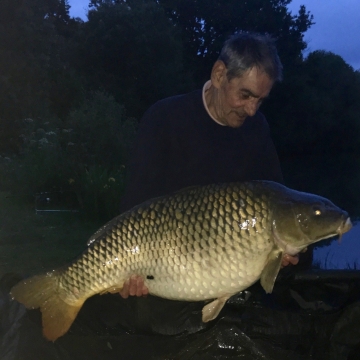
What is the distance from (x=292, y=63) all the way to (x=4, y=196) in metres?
12.7

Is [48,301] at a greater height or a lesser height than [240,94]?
lesser

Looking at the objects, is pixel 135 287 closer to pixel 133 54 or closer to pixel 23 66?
pixel 23 66

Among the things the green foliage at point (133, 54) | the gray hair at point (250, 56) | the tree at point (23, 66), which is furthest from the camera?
the green foliage at point (133, 54)

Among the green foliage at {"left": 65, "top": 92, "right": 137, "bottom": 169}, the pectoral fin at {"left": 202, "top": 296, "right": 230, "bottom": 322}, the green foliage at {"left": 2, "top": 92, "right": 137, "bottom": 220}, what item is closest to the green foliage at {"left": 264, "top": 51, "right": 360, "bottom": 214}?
the green foliage at {"left": 65, "top": 92, "right": 137, "bottom": 169}

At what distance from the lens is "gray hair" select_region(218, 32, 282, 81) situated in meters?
1.67

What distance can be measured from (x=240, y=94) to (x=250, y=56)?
123 millimetres

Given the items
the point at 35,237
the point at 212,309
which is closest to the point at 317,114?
the point at 35,237

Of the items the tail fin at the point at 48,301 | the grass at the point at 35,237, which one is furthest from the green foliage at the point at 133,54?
the tail fin at the point at 48,301

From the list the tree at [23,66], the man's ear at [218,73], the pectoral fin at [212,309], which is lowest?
the pectoral fin at [212,309]

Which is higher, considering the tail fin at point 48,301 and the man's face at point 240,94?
the man's face at point 240,94

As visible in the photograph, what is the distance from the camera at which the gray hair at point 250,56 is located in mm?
1669

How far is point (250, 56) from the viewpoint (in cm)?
167

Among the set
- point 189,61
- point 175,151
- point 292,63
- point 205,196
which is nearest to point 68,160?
point 175,151

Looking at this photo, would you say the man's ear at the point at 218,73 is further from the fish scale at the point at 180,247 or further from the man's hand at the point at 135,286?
the man's hand at the point at 135,286
